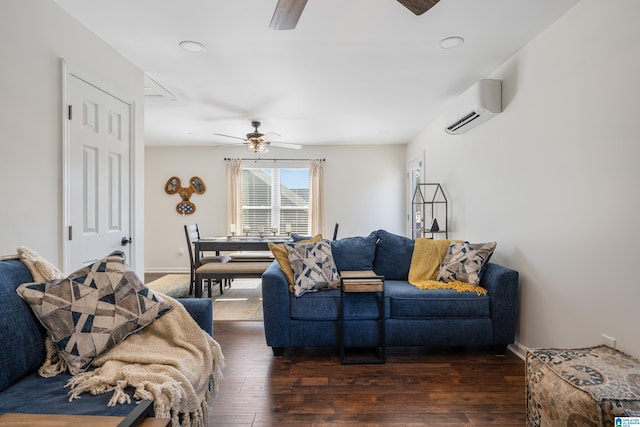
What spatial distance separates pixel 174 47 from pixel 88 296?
2037mm

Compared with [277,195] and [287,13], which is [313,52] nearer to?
[287,13]

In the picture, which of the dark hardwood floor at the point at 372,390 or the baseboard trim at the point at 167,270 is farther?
the baseboard trim at the point at 167,270

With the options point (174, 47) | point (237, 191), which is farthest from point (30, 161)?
point (237, 191)

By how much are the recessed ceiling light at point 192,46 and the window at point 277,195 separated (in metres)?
3.87

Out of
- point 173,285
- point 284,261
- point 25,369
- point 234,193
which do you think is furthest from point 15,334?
point 234,193

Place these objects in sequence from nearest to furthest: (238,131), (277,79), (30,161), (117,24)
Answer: (30,161) → (117,24) → (277,79) → (238,131)

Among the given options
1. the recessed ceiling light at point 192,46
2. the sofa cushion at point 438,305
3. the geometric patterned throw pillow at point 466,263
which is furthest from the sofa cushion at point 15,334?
the geometric patterned throw pillow at point 466,263

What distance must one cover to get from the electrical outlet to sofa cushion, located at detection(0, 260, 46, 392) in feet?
9.17

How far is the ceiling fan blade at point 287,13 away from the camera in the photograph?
1.72 meters

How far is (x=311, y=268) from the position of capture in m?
2.81

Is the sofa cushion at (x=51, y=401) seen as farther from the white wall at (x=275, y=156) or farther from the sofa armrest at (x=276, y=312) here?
the white wall at (x=275, y=156)

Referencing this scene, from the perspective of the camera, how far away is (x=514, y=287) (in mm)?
2615

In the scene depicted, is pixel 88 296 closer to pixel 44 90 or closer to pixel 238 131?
pixel 44 90

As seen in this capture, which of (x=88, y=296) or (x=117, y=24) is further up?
(x=117, y=24)
